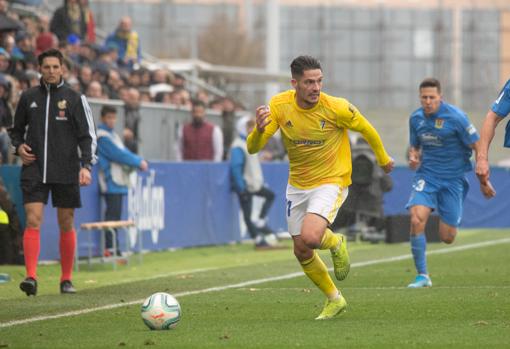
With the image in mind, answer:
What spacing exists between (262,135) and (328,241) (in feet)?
3.33

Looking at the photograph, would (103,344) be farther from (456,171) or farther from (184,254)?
(184,254)

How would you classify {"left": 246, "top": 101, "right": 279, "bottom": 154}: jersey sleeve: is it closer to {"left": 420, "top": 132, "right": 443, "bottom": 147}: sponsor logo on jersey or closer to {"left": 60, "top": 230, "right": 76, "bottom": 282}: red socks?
{"left": 60, "top": 230, "right": 76, "bottom": 282}: red socks

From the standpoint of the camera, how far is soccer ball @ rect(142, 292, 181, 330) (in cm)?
1000

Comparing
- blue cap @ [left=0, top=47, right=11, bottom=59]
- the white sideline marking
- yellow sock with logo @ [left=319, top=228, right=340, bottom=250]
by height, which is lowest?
the white sideline marking

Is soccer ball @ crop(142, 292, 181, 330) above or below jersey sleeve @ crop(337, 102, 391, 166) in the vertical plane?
below

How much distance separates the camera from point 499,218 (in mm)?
30797

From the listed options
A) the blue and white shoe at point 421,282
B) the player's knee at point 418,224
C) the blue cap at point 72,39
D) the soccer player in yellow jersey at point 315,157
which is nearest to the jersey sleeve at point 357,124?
the soccer player in yellow jersey at point 315,157

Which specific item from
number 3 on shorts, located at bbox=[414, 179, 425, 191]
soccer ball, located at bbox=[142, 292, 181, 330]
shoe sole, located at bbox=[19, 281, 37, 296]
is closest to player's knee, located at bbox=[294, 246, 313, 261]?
soccer ball, located at bbox=[142, 292, 181, 330]

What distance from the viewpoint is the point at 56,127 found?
1366cm

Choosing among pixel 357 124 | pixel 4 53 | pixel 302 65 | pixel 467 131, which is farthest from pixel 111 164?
pixel 302 65

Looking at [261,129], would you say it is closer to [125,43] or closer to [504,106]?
[504,106]

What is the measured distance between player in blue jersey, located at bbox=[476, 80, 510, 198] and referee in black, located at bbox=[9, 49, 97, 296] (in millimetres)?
4144

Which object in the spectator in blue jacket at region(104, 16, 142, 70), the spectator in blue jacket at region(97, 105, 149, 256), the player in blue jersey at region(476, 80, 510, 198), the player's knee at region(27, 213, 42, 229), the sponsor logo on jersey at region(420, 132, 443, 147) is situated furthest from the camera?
the spectator in blue jacket at region(104, 16, 142, 70)

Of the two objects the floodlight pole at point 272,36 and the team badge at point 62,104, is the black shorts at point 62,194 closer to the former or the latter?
the team badge at point 62,104
